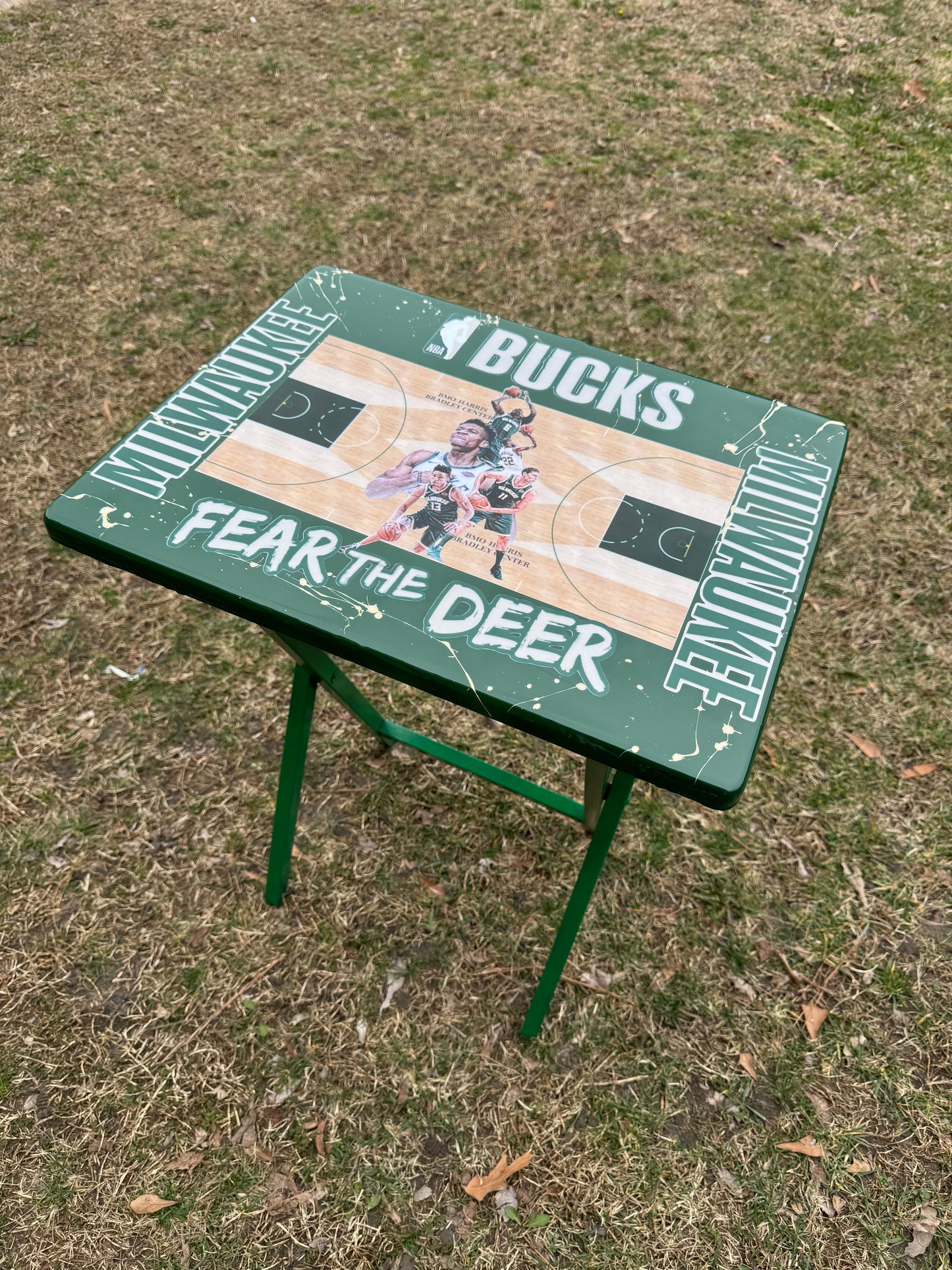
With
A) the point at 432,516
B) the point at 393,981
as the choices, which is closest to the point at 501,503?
the point at 432,516

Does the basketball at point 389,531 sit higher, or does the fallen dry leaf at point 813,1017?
the basketball at point 389,531

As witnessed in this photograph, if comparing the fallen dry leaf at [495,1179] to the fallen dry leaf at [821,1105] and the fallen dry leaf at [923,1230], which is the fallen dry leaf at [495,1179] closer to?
the fallen dry leaf at [821,1105]

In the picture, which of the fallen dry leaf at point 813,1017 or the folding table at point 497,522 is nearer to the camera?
the folding table at point 497,522

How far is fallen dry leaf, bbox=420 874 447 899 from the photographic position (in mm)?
2434

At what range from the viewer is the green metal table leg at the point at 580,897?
1.72 metres

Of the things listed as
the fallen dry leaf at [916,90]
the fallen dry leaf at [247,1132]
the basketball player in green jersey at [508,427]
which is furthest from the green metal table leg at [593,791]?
the fallen dry leaf at [916,90]

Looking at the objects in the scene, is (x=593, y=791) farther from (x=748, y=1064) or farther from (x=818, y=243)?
(x=818, y=243)

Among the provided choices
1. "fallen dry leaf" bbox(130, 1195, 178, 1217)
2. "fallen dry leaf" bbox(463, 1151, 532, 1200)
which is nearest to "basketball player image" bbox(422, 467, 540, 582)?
"fallen dry leaf" bbox(463, 1151, 532, 1200)

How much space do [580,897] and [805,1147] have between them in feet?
2.81

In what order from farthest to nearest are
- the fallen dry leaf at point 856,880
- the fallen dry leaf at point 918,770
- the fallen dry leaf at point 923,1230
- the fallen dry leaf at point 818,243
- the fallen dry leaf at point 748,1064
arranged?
the fallen dry leaf at point 818,243 < the fallen dry leaf at point 918,770 < the fallen dry leaf at point 856,880 < the fallen dry leaf at point 748,1064 < the fallen dry leaf at point 923,1230

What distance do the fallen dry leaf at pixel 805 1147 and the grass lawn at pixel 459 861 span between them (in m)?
→ 0.02

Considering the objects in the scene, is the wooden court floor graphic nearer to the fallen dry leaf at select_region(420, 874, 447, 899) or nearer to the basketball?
the basketball

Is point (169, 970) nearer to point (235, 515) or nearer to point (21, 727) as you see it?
point (21, 727)

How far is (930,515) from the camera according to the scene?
10.8 feet
